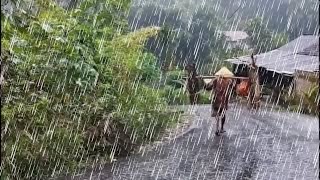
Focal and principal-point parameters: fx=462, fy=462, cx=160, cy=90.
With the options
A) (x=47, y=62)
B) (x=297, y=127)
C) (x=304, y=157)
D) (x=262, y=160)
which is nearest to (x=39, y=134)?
(x=47, y=62)

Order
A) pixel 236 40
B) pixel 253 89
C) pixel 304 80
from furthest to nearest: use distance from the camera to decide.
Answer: pixel 236 40, pixel 304 80, pixel 253 89

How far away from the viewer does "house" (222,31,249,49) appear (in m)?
32.0

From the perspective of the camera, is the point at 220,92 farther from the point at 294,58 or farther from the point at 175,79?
the point at 175,79

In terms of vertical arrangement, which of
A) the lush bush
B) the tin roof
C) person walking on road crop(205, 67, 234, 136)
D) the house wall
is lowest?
the lush bush

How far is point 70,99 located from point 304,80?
12.6m

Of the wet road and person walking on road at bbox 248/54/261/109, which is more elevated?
person walking on road at bbox 248/54/261/109

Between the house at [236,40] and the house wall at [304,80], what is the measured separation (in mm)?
12578

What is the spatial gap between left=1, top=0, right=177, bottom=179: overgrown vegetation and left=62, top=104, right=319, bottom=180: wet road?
59 cm

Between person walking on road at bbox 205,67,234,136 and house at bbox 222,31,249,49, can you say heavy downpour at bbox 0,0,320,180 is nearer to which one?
person walking on road at bbox 205,67,234,136

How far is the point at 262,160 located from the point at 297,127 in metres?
4.74

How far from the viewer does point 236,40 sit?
105ft

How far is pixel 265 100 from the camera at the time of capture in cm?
2081

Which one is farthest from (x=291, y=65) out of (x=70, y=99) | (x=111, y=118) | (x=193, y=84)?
(x=70, y=99)

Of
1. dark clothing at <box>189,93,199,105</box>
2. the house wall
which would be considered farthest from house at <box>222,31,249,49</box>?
the house wall
